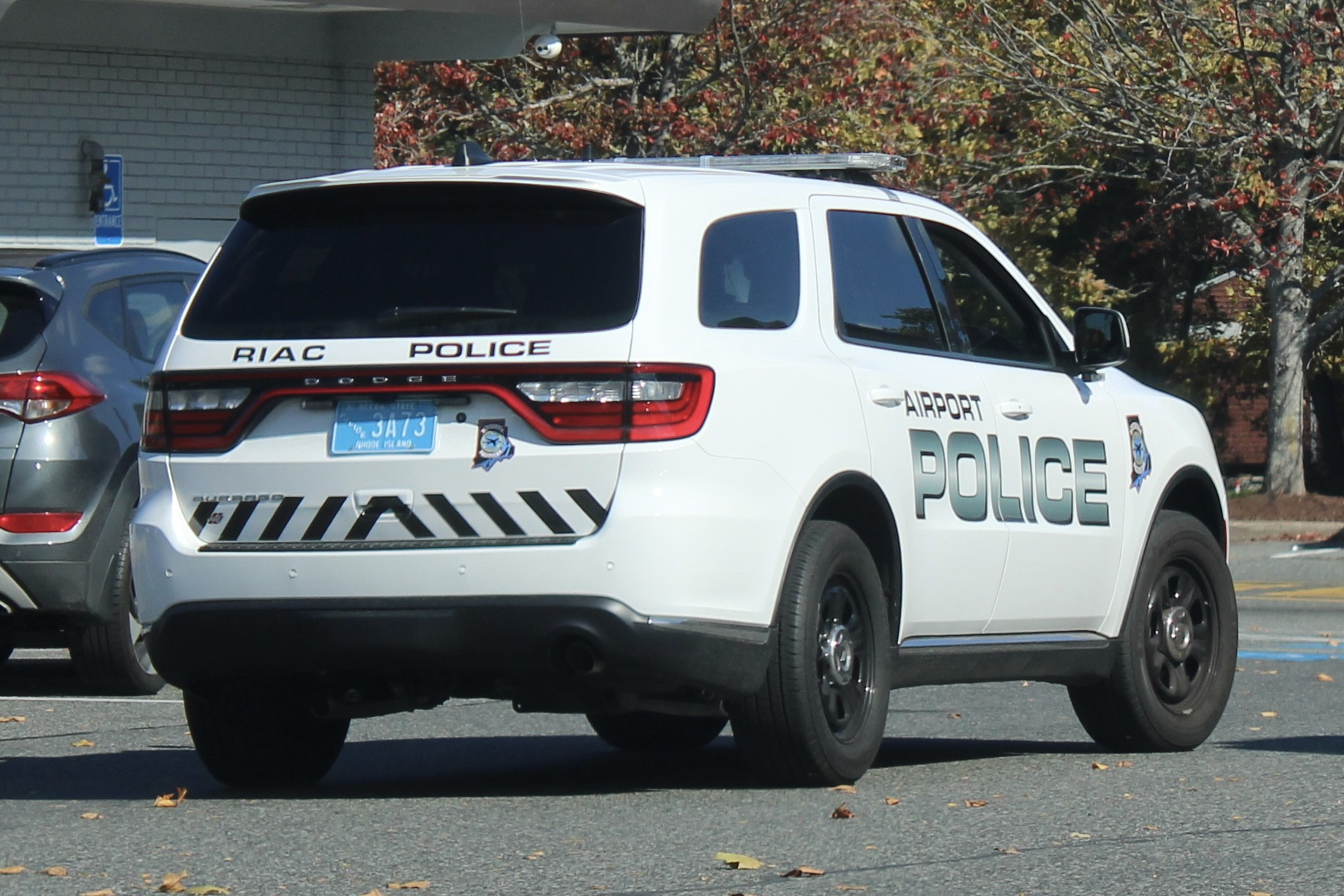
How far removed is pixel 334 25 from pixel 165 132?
1.80 metres

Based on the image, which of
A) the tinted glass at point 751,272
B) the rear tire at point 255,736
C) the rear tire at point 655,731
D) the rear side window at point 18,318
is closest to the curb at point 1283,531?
the rear tire at point 655,731

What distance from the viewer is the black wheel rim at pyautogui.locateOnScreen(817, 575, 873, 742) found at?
6863mm

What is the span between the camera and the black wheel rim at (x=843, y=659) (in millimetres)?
6863

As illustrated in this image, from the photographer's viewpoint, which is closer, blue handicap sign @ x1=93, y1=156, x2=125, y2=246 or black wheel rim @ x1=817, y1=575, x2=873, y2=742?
black wheel rim @ x1=817, y1=575, x2=873, y2=742

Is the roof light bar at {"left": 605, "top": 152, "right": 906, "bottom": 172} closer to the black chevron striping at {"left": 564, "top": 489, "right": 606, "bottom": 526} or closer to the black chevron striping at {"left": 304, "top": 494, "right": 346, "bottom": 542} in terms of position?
the black chevron striping at {"left": 564, "top": 489, "right": 606, "bottom": 526}

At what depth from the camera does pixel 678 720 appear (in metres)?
8.40

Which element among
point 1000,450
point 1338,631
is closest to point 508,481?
point 1000,450

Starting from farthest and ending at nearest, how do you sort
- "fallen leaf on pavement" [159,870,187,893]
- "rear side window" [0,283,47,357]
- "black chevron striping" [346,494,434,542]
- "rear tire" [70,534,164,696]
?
"rear tire" [70,534,164,696]
"rear side window" [0,283,47,357]
"black chevron striping" [346,494,434,542]
"fallen leaf on pavement" [159,870,187,893]

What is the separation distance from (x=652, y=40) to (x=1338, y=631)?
14.3 meters

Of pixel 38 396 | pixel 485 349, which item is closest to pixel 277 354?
pixel 485 349

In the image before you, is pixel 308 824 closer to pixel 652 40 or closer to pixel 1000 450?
pixel 1000 450

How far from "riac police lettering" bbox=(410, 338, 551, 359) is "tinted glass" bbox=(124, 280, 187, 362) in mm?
3886

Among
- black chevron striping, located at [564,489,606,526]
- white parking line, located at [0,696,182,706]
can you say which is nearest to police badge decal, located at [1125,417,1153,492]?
black chevron striping, located at [564,489,606,526]

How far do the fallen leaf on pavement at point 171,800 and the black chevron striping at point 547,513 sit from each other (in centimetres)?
140
